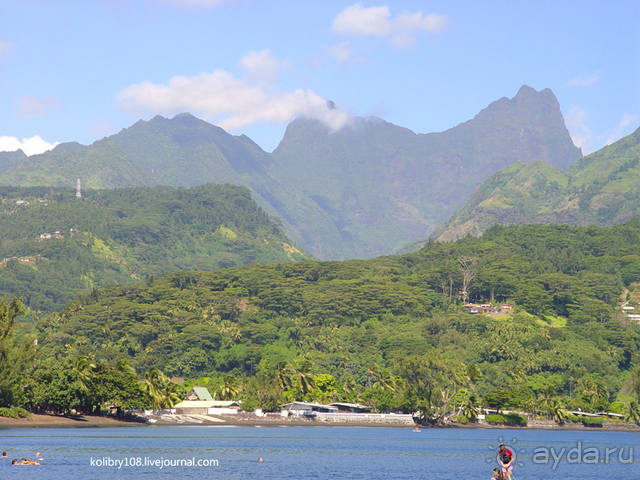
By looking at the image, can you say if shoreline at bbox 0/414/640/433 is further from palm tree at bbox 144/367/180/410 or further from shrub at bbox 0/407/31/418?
palm tree at bbox 144/367/180/410

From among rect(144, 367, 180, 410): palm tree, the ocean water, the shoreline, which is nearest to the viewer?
the ocean water

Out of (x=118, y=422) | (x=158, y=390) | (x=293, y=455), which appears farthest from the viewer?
(x=158, y=390)

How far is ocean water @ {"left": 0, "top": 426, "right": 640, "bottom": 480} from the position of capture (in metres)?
106

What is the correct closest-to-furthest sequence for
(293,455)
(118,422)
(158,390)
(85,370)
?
1. (293,455)
2. (85,370)
3. (118,422)
4. (158,390)

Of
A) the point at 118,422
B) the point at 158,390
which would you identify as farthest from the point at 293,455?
the point at 158,390

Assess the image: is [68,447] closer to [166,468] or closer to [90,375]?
[166,468]

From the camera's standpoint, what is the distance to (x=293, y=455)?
417ft

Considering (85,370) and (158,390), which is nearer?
(85,370)

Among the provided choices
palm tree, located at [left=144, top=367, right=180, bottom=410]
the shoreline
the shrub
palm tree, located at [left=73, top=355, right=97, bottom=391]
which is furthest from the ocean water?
palm tree, located at [left=144, top=367, right=180, bottom=410]

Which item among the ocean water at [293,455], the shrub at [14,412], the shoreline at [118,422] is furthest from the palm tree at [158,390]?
the shrub at [14,412]

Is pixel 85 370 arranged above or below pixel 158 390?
above

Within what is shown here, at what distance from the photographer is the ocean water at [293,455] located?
347ft

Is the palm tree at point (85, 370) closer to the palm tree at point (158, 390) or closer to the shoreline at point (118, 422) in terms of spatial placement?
the shoreline at point (118, 422)

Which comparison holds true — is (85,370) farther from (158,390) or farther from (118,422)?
(158,390)
